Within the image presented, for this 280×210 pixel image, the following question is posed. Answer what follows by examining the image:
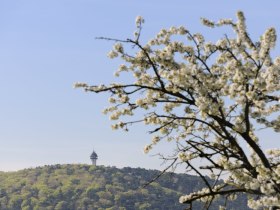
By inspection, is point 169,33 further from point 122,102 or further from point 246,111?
point 246,111

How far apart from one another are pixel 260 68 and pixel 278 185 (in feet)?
7.24

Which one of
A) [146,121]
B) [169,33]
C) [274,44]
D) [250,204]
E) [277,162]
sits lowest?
[250,204]

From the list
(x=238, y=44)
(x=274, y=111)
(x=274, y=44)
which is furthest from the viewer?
(x=274, y=111)

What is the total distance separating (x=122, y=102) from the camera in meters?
11.8

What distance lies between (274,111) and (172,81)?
8.93 feet

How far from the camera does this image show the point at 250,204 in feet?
33.3

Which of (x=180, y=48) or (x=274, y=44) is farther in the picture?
(x=180, y=48)

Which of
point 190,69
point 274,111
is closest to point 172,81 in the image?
point 190,69

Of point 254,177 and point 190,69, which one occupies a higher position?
point 190,69

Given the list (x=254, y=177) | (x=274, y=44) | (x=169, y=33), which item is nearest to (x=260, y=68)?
(x=274, y=44)

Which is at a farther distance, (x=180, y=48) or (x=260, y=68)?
(x=180, y=48)

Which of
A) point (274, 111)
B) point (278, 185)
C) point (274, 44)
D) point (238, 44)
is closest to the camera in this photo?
point (278, 185)

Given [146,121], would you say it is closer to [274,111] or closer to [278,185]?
[274,111]

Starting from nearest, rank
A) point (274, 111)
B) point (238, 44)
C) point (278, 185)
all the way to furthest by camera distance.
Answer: point (278, 185) → point (238, 44) → point (274, 111)
